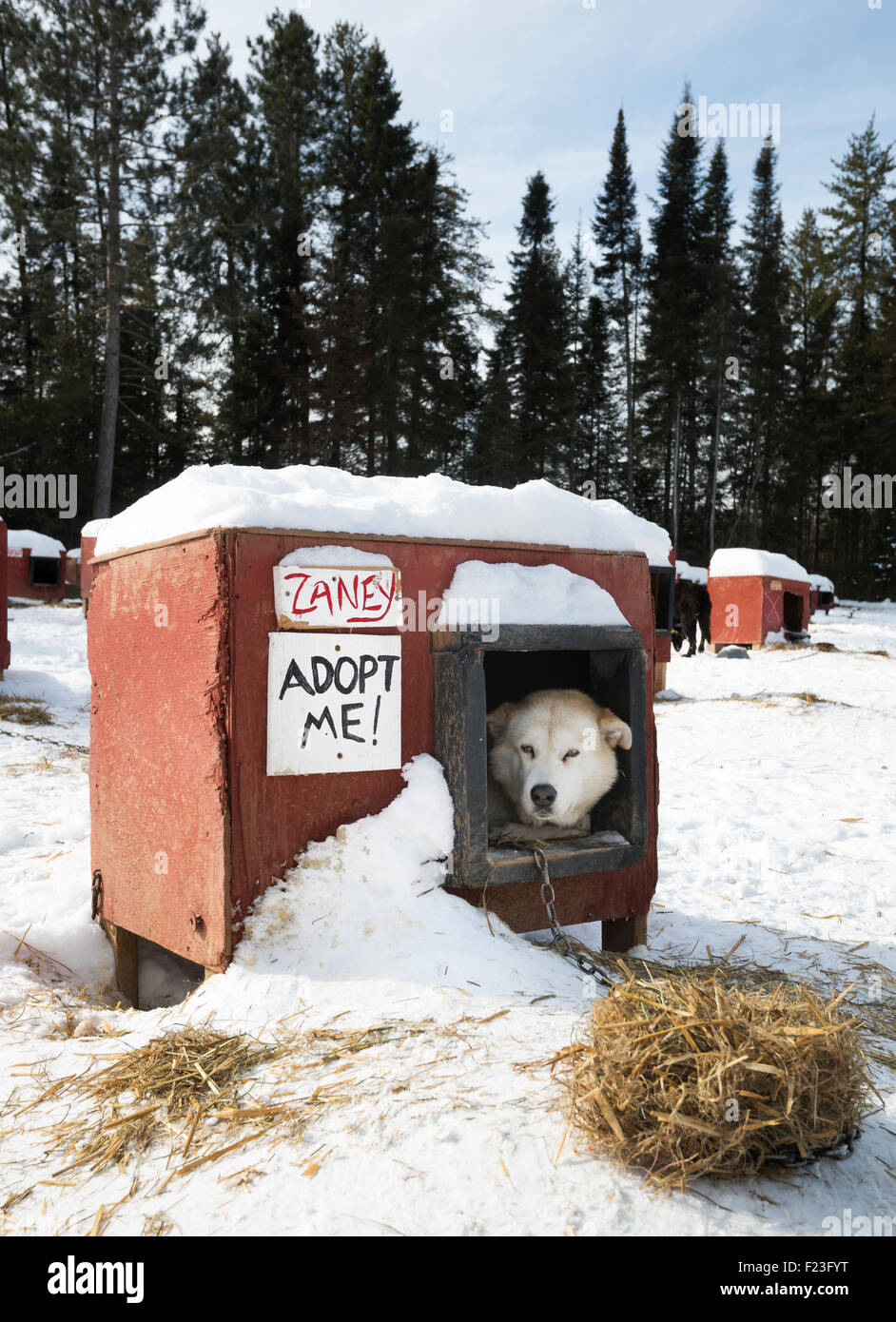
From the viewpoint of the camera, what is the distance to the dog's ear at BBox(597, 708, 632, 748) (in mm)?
3205

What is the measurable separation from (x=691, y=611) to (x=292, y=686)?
13982 mm

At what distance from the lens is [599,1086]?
1.68 m

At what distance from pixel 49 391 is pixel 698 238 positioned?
2284 cm

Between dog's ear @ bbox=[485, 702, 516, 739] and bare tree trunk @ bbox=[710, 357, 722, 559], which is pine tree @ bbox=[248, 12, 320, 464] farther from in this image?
dog's ear @ bbox=[485, 702, 516, 739]

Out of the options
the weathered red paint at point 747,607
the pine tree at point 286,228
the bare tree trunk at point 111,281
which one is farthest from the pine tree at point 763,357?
the bare tree trunk at point 111,281

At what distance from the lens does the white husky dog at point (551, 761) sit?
10.5 ft

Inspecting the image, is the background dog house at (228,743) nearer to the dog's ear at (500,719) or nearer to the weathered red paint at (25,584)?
the dog's ear at (500,719)

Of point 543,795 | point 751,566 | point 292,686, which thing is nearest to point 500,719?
point 543,795

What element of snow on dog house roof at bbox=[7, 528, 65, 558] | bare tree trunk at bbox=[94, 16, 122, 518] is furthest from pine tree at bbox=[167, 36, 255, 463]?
snow on dog house roof at bbox=[7, 528, 65, 558]

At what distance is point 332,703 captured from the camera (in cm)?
264

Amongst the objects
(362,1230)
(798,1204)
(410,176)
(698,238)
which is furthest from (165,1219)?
(698,238)

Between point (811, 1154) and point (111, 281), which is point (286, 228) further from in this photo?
point (811, 1154)

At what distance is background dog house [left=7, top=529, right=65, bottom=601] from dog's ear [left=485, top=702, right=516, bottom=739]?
19599 millimetres
